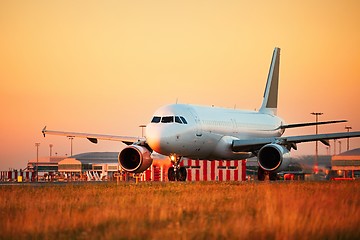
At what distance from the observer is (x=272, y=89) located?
60.5 metres

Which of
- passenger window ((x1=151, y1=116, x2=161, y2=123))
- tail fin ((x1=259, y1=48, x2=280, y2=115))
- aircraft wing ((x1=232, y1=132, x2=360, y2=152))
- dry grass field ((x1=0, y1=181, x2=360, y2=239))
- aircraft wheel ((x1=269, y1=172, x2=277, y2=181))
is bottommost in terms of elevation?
dry grass field ((x1=0, y1=181, x2=360, y2=239))

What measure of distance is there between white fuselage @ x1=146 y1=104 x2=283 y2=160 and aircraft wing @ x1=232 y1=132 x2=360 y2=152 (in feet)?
2.34

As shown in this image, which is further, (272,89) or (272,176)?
(272,89)

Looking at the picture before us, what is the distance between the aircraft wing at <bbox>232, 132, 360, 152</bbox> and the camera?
44750 millimetres

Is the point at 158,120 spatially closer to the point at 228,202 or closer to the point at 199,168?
the point at 199,168

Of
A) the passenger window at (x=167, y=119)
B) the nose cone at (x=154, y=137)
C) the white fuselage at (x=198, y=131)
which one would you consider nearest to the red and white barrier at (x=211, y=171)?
the white fuselage at (x=198, y=131)

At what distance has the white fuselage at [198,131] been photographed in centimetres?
4216

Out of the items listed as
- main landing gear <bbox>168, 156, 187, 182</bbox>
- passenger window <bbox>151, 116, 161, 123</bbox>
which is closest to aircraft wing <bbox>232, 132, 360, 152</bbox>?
main landing gear <bbox>168, 156, 187, 182</bbox>

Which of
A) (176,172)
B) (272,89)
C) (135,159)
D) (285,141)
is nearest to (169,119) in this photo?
(176,172)

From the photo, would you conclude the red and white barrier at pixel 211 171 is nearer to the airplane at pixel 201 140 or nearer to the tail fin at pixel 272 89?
the airplane at pixel 201 140

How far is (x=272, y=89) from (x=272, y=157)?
57.2 ft

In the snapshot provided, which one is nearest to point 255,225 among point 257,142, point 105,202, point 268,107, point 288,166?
point 105,202

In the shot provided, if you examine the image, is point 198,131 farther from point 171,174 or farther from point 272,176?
point 272,176

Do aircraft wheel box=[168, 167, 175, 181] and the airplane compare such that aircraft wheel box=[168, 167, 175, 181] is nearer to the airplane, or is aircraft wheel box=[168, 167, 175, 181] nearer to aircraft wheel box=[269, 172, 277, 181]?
the airplane
